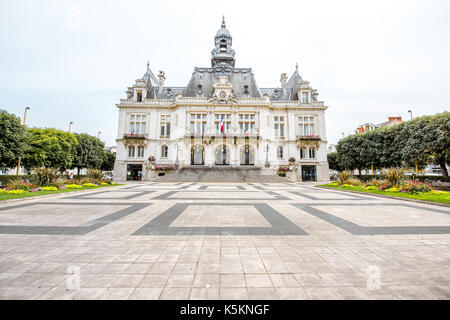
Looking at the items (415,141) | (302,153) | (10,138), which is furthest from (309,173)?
(10,138)

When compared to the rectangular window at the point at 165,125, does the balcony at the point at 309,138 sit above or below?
below

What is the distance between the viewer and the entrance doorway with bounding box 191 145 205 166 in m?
40.0

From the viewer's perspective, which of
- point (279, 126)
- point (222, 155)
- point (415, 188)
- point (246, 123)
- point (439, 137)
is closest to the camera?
point (415, 188)

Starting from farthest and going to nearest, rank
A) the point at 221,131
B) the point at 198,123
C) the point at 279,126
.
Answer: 1. the point at 279,126
2. the point at 198,123
3. the point at 221,131

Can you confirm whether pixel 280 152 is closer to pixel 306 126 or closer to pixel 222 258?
pixel 306 126

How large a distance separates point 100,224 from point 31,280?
351cm

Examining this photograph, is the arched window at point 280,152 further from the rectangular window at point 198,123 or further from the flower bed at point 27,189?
the flower bed at point 27,189

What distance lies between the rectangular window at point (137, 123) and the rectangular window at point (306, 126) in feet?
114

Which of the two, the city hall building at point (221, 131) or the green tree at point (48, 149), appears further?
the city hall building at point (221, 131)

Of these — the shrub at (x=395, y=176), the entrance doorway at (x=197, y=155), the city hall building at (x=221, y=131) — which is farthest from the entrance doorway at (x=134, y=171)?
the shrub at (x=395, y=176)

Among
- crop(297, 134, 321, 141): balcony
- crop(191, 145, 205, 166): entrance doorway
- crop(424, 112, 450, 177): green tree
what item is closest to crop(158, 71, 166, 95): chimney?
crop(191, 145, 205, 166): entrance doorway

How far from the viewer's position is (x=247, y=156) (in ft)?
133

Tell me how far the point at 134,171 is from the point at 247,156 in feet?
81.9

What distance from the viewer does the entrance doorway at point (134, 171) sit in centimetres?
4109
